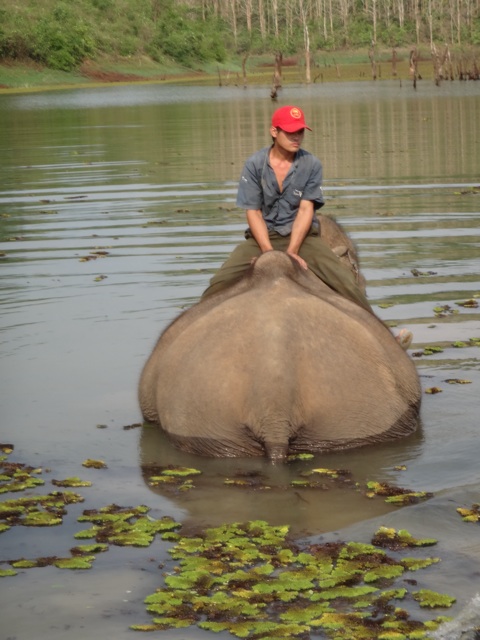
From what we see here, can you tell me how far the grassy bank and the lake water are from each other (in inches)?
2476

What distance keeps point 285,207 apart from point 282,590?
129 inches

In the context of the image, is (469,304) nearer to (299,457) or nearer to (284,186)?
(284,186)

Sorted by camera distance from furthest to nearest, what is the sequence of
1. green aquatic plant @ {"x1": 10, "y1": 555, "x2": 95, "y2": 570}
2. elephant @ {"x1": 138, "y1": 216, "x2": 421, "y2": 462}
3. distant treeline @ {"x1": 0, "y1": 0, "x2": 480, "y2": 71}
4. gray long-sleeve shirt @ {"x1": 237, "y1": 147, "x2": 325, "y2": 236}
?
1. distant treeline @ {"x1": 0, "y1": 0, "x2": 480, "y2": 71}
2. gray long-sleeve shirt @ {"x1": 237, "y1": 147, "x2": 325, "y2": 236}
3. elephant @ {"x1": 138, "y1": 216, "x2": 421, "y2": 462}
4. green aquatic plant @ {"x1": 10, "y1": 555, "x2": 95, "y2": 570}

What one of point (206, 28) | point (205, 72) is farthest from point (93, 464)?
point (206, 28)

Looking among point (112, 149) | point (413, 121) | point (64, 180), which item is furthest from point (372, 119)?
point (64, 180)

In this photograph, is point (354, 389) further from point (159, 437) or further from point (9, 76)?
point (9, 76)

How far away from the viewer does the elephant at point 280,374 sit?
6402 millimetres

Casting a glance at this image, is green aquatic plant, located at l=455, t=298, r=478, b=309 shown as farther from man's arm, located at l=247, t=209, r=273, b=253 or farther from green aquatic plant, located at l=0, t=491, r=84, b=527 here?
green aquatic plant, located at l=0, t=491, r=84, b=527

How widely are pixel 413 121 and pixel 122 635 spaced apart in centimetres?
3473

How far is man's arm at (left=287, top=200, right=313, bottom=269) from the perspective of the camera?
7371 millimetres

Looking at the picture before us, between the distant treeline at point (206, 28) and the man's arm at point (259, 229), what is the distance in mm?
88971

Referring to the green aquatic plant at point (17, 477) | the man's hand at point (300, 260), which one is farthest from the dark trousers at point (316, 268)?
the green aquatic plant at point (17, 477)

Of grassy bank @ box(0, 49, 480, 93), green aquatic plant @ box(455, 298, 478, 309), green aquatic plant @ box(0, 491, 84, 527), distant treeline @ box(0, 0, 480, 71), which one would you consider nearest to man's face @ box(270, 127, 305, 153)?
green aquatic plant @ box(0, 491, 84, 527)

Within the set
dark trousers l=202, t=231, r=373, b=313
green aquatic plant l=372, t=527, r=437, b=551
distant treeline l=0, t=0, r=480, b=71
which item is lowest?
green aquatic plant l=372, t=527, r=437, b=551
